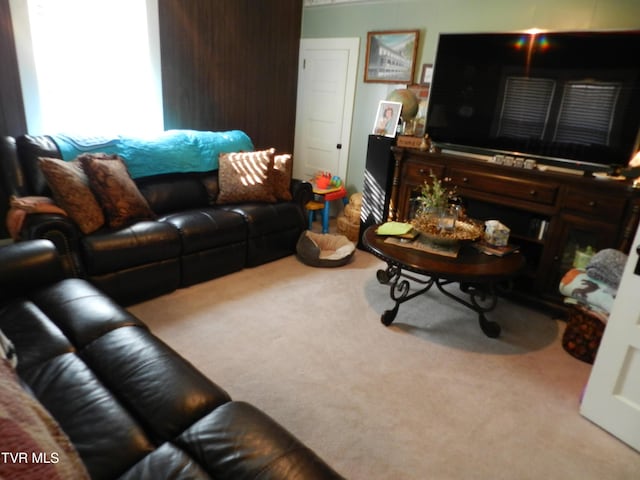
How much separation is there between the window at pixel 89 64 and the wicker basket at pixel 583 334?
373cm

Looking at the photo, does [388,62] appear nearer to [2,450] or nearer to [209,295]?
[209,295]

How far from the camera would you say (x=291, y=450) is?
1100mm

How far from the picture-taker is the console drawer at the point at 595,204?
2654 mm

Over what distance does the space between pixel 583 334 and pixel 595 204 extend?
0.89m

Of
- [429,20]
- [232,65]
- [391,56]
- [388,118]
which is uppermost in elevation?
[429,20]

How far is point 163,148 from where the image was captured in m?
3.36

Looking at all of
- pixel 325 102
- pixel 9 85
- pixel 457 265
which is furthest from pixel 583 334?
pixel 9 85

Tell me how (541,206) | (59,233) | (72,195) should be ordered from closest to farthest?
(59,233), (72,195), (541,206)

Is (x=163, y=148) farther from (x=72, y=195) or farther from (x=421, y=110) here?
(x=421, y=110)

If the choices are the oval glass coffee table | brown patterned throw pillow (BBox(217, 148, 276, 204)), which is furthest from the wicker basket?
brown patterned throw pillow (BBox(217, 148, 276, 204))

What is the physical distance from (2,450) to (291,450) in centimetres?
64

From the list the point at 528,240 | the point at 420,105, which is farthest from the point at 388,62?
the point at 528,240

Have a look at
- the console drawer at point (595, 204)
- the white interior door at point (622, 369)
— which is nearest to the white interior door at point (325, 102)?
the console drawer at point (595, 204)

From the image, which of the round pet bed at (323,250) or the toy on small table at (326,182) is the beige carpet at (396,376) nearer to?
the round pet bed at (323,250)
